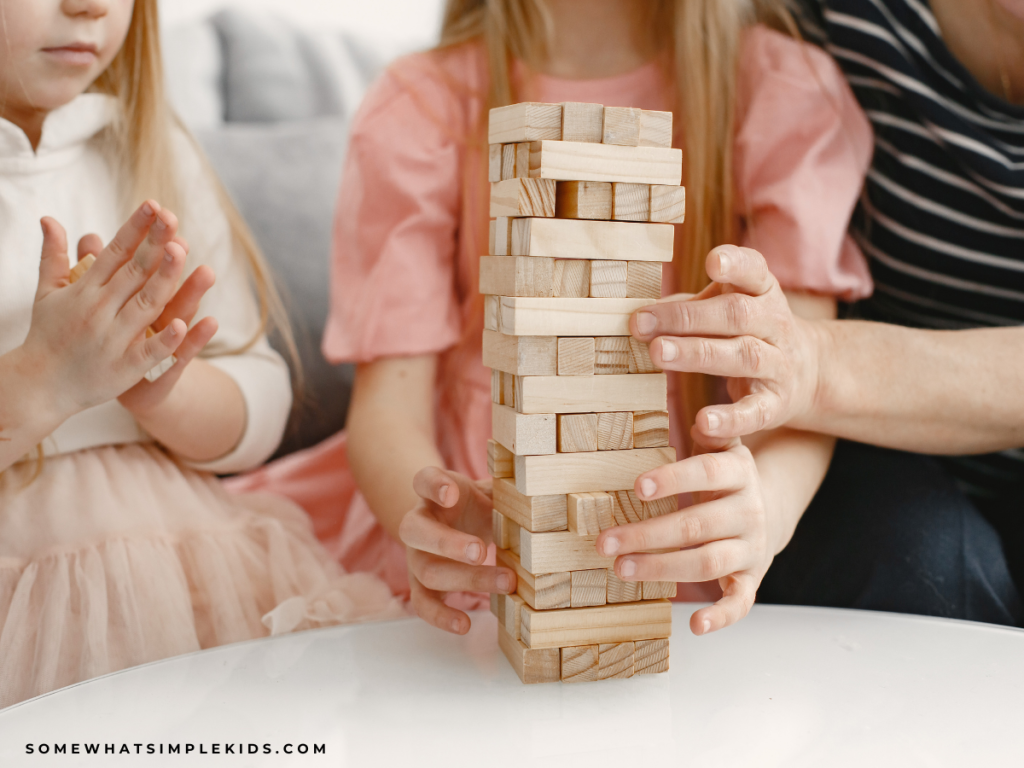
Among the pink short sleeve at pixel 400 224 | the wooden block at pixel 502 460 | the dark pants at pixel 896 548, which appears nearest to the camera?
the wooden block at pixel 502 460

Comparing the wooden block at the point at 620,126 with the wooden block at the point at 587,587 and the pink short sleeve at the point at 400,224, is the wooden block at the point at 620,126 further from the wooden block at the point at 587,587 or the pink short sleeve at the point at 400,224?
the pink short sleeve at the point at 400,224

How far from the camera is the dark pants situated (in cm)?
83

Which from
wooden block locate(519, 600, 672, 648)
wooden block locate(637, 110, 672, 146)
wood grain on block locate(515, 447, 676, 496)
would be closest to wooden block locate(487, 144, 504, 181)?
wooden block locate(637, 110, 672, 146)

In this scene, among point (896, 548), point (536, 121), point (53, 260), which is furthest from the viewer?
point (896, 548)

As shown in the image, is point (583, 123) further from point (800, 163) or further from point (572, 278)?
point (800, 163)

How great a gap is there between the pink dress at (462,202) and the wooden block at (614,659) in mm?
327

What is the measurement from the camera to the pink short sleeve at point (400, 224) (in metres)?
0.97

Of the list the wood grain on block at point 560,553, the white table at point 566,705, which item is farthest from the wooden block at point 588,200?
the white table at point 566,705

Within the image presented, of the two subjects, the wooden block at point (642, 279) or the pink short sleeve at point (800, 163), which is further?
the pink short sleeve at point (800, 163)

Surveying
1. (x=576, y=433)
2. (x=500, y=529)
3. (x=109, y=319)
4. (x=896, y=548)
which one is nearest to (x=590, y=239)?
(x=576, y=433)

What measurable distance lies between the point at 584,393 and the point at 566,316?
55 mm

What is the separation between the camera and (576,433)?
1.98 ft

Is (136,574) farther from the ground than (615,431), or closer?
closer

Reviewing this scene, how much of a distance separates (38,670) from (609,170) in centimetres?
60
